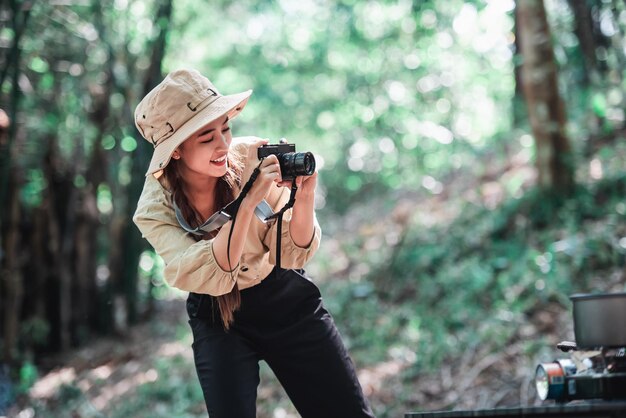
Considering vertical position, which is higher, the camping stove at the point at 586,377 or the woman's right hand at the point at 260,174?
the woman's right hand at the point at 260,174

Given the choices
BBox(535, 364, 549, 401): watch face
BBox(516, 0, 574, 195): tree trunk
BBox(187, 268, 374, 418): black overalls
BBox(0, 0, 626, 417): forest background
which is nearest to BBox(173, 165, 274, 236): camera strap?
BBox(187, 268, 374, 418): black overalls

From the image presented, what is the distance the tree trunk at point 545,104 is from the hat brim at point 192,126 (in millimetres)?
4723

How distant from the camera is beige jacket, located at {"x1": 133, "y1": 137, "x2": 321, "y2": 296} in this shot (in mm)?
2404

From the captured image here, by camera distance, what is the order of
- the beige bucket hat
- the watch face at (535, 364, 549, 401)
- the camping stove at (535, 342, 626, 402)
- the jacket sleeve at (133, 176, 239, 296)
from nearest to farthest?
the camping stove at (535, 342, 626, 402), the watch face at (535, 364, 549, 401), the jacket sleeve at (133, 176, 239, 296), the beige bucket hat

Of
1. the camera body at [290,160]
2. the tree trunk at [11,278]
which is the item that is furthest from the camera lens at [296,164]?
the tree trunk at [11,278]

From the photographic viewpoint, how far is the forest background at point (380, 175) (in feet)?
19.9

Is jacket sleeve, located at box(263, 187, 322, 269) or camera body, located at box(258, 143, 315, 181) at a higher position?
camera body, located at box(258, 143, 315, 181)

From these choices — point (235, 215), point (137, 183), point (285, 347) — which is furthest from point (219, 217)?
point (137, 183)

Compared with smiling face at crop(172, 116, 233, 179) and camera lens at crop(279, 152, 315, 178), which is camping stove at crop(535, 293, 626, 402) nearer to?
camera lens at crop(279, 152, 315, 178)

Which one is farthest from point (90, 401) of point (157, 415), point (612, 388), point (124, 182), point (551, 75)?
point (612, 388)

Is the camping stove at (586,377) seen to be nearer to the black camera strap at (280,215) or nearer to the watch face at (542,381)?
the watch face at (542,381)

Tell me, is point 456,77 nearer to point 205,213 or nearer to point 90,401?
point 90,401

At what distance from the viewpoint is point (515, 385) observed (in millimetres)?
5078

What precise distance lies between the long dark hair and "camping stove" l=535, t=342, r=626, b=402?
1046 mm
